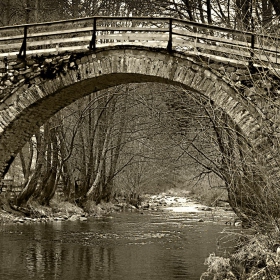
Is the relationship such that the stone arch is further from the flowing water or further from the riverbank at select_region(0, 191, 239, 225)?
the riverbank at select_region(0, 191, 239, 225)

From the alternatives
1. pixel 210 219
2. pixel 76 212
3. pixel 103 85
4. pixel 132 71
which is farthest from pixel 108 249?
pixel 76 212

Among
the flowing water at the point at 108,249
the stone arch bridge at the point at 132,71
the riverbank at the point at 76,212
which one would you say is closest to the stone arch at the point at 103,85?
the stone arch bridge at the point at 132,71

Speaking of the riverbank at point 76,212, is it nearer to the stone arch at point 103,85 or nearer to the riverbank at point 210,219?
the riverbank at point 210,219

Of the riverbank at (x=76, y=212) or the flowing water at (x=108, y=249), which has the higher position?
the riverbank at (x=76, y=212)

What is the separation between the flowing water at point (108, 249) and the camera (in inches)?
347

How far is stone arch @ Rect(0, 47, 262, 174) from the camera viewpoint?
9.81m

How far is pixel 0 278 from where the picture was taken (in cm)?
834

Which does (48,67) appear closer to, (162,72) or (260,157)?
(162,72)

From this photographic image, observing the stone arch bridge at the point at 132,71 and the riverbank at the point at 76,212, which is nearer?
the stone arch bridge at the point at 132,71

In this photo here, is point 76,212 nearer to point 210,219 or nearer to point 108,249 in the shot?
point 210,219

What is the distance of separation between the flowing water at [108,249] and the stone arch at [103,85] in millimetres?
2006

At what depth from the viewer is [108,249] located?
1088cm

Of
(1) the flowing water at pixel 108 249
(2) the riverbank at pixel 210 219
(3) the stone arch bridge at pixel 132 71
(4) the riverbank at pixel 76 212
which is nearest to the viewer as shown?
(2) the riverbank at pixel 210 219

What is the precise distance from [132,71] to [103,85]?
3.58 feet
